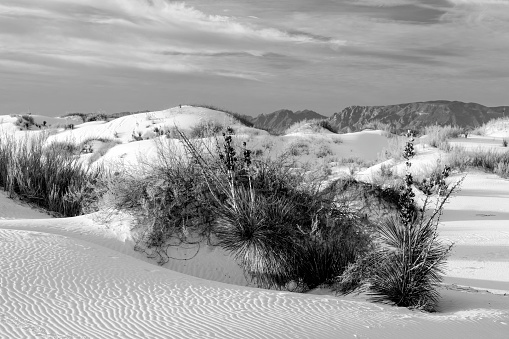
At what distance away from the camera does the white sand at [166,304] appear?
13.1ft

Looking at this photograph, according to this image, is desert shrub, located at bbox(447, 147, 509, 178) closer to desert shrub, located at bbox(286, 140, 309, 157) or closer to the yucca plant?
desert shrub, located at bbox(286, 140, 309, 157)

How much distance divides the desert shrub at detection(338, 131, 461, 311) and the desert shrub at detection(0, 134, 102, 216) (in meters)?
5.65

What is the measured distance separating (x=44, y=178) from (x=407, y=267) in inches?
306

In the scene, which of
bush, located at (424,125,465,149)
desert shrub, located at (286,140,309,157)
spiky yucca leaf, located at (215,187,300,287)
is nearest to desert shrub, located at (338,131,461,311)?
spiky yucca leaf, located at (215,187,300,287)

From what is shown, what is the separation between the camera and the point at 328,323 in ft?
14.9

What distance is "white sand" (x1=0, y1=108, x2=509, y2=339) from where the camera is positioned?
13.1ft

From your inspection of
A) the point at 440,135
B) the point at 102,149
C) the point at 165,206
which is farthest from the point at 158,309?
the point at 440,135

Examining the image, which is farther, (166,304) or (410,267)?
(410,267)

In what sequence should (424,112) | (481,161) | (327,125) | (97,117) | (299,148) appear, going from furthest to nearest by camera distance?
(424,112) → (97,117) → (327,125) → (299,148) → (481,161)

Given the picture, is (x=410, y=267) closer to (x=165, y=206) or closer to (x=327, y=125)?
(x=165, y=206)

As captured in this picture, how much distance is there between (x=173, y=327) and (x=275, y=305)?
1.18 m

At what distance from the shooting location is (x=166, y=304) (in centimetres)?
464

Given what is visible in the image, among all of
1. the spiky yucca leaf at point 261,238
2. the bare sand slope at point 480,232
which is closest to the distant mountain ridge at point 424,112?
the bare sand slope at point 480,232

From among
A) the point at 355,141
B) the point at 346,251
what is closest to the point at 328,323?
the point at 346,251
